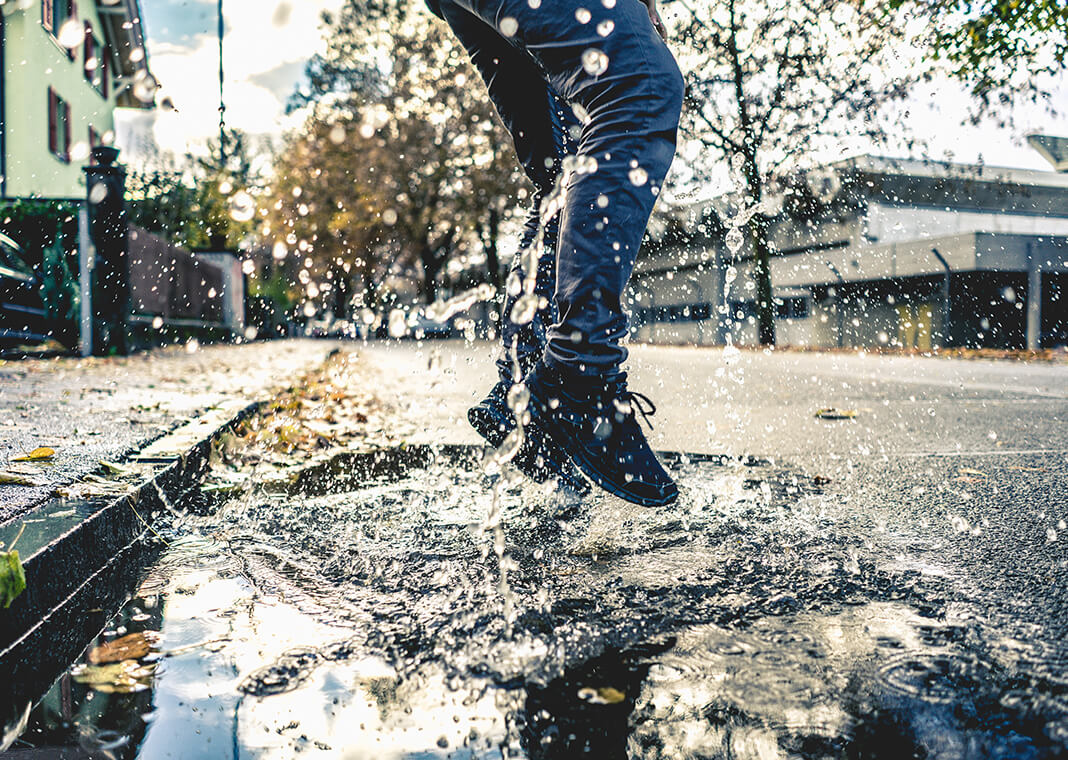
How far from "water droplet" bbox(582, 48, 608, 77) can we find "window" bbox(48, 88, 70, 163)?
69.0 ft

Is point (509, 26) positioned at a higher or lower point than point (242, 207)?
lower

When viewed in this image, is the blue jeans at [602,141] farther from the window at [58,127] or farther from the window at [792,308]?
the window at [792,308]

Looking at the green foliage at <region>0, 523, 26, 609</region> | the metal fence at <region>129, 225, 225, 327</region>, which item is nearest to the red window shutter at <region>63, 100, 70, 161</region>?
the metal fence at <region>129, 225, 225, 327</region>

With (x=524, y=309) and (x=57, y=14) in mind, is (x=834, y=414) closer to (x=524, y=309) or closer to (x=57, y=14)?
(x=524, y=309)

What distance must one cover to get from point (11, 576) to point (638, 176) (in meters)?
1.58

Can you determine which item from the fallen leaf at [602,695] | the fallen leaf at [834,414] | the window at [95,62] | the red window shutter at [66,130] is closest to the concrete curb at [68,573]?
the fallen leaf at [602,695]

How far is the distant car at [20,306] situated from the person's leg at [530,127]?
8305 millimetres

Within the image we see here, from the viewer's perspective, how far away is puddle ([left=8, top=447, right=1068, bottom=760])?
3.59ft

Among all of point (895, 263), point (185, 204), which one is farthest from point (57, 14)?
point (895, 263)

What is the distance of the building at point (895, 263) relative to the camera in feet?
103

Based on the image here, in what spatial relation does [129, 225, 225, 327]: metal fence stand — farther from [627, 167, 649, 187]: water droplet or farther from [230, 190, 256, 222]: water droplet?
[627, 167, 649, 187]: water droplet

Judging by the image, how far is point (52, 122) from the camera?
1958 centimetres

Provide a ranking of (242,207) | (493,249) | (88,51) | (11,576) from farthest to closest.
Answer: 1. (493,249)
2. (242,207)
3. (88,51)
4. (11,576)

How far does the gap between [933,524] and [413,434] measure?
8.60 ft
